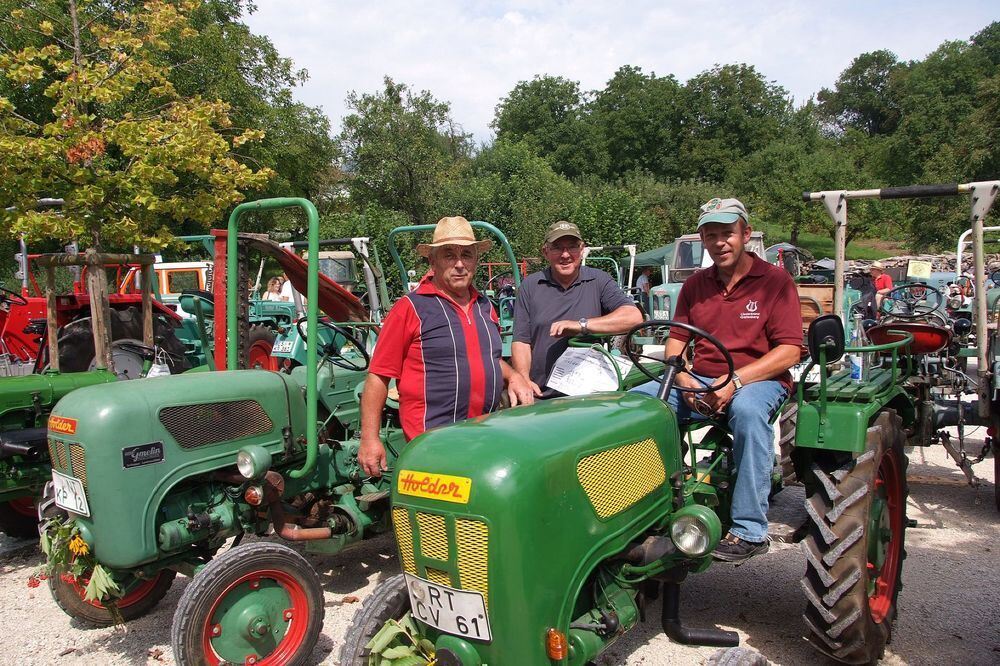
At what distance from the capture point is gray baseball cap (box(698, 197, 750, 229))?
321 cm

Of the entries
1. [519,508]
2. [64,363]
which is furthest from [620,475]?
[64,363]

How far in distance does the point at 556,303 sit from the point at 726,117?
5009 centimetres

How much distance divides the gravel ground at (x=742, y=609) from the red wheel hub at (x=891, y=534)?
191 millimetres

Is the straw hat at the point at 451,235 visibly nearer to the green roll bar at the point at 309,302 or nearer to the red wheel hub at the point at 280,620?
the green roll bar at the point at 309,302

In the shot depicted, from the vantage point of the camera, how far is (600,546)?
2.13 meters

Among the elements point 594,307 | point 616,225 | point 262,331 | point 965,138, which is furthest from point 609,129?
point 594,307

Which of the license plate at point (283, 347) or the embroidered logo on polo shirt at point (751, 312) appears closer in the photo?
the embroidered logo on polo shirt at point (751, 312)

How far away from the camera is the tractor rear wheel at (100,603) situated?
3400mm

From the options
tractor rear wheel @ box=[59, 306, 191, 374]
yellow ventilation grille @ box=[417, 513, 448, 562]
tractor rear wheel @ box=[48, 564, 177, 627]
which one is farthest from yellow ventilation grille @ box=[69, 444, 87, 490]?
tractor rear wheel @ box=[59, 306, 191, 374]

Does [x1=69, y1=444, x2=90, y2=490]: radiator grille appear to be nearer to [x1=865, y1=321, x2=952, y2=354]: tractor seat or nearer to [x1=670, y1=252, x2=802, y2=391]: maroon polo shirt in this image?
[x1=670, y1=252, x2=802, y2=391]: maroon polo shirt

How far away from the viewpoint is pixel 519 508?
186 cm

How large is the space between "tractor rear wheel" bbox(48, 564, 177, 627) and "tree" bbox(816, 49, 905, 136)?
71.9 meters

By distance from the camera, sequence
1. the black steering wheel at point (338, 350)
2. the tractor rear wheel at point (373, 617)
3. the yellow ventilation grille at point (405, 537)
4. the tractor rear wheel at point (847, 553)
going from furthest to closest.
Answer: the black steering wheel at point (338, 350)
the tractor rear wheel at point (847, 553)
the tractor rear wheel at point (373, 617)
the yellow ventilation grille at point (405, 537)

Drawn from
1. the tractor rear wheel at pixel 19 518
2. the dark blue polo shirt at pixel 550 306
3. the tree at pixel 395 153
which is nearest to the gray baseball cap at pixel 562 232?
the dark blue polo shirt at pixel 550 306
